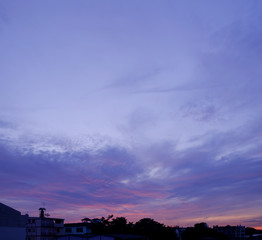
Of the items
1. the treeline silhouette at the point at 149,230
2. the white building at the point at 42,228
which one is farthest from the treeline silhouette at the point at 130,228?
Result: the white building at the point at 42,228

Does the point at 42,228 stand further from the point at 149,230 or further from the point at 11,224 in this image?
the point at 11,224

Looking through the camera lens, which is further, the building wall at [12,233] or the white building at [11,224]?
the white building at [11,224]

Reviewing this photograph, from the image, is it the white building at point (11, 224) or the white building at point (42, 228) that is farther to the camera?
the white building at point (42, 228)

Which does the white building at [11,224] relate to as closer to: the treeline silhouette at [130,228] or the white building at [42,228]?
the treeline silhouette at [130,228]

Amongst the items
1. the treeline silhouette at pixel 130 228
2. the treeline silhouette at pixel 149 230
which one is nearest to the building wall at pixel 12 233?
the treeline silhouette at pixel 130 228

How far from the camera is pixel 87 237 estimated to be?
55906 mm

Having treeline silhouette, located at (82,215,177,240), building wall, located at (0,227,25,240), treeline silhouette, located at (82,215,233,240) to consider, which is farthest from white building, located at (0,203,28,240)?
treeline silhouette, located at (82,215,233,240)

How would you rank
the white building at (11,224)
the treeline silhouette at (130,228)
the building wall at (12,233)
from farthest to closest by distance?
the treeline silhouette at (130,228) < the white building at (11,224) < the building wall at (12,233)

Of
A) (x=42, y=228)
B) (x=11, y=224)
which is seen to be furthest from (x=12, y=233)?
(x=42, y=228)

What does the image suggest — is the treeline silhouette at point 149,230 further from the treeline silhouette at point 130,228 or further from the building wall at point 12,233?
the building wall at point 12,233

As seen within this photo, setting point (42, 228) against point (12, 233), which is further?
point (42, 228)

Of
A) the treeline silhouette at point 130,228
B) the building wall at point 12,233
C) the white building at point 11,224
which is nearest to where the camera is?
the building wall at point 12,233

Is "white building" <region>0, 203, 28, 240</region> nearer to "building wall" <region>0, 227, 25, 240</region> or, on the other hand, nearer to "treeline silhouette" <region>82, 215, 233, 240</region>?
"building wall" <region>0, 227, 25, 240</region>

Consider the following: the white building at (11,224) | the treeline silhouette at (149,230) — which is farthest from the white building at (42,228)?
the white building at (11,224)
